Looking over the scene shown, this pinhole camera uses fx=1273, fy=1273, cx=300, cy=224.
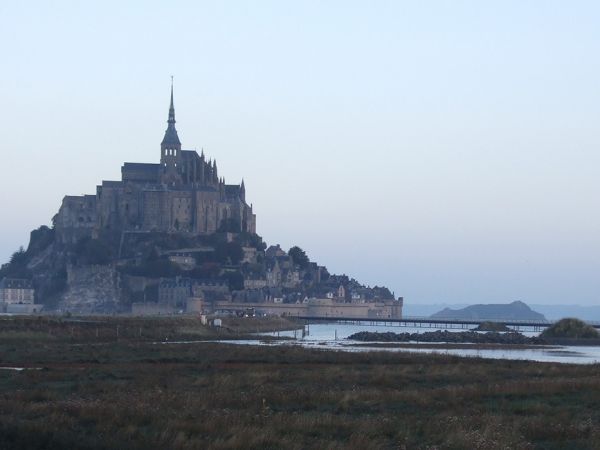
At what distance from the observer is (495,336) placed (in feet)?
341

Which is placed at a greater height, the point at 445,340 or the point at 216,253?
the point at 216,253

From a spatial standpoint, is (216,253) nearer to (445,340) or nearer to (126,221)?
(126,221)

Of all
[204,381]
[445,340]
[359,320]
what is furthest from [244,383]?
[359,320]

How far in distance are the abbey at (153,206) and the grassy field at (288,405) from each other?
142094 millimetres

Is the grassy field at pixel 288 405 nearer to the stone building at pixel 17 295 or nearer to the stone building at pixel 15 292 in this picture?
the stone building at pixel 17 295

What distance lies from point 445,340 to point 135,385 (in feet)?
221

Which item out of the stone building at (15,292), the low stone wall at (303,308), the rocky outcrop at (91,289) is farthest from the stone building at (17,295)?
the low stone wall at (303,308)

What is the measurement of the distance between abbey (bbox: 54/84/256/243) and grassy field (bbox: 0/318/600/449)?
142 meters

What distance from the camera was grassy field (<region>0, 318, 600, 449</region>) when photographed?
2212cm

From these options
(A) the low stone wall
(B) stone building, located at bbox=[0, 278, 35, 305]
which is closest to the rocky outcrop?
(B) stone building, located at bbox=[0, 278, 35, 305]

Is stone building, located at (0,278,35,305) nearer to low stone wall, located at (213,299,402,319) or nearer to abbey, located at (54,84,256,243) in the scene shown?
abbey, located at (54,84,256,243)

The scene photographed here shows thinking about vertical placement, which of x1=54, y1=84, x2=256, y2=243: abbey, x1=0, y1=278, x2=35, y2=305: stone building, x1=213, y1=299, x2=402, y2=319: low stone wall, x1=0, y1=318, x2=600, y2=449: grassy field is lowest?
x1=0, y1=318, x2=600, y2=449: grassy field

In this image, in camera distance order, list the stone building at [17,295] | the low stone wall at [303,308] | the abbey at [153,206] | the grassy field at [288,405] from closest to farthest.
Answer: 1. the grassy field at [288,405]
2. the low stone wall at [303,308]
3. the stone building at [17,295]
4. the abbey at [153,206]

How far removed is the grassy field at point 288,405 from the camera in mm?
22125
